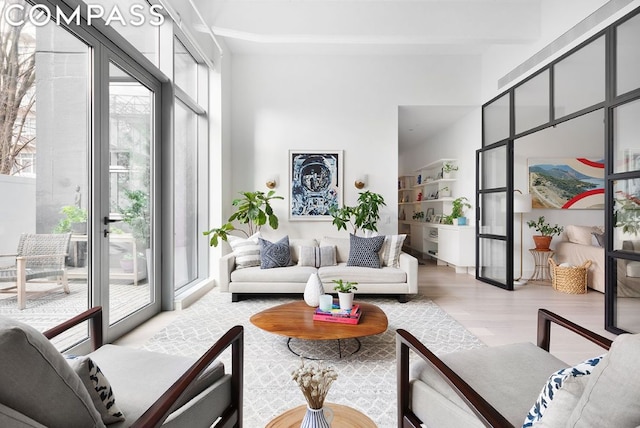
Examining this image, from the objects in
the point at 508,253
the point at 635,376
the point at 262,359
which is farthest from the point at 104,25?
the point at 508,253

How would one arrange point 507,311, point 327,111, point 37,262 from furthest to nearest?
1. point 327,111
2. point 507,311
3. point 37,262

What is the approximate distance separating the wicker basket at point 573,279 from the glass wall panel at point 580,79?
207cm

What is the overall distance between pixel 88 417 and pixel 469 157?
6.03 m

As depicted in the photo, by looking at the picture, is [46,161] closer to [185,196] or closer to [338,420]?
[185,196]

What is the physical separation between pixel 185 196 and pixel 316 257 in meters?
1.87

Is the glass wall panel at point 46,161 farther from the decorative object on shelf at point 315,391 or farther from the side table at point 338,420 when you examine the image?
the decorative object on shelf at point 315,391

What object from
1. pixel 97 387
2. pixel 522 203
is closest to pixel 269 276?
pixel 97 387

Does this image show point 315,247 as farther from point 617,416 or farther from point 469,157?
point 617,416

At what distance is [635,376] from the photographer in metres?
0.68

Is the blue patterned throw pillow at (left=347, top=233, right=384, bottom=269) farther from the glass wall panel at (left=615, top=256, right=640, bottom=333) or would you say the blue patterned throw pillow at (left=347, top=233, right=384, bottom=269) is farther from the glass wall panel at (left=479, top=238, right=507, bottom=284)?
the glass wall panel at (left=615, top=256, right=640, bottom=333)

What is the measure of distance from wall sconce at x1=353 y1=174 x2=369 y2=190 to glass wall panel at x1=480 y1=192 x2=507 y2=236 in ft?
6.08

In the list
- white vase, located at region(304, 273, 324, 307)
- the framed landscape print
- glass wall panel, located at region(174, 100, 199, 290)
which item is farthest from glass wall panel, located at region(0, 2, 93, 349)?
the framed landscape print

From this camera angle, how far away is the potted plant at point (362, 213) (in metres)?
5.05

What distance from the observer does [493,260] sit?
5.04 metres
